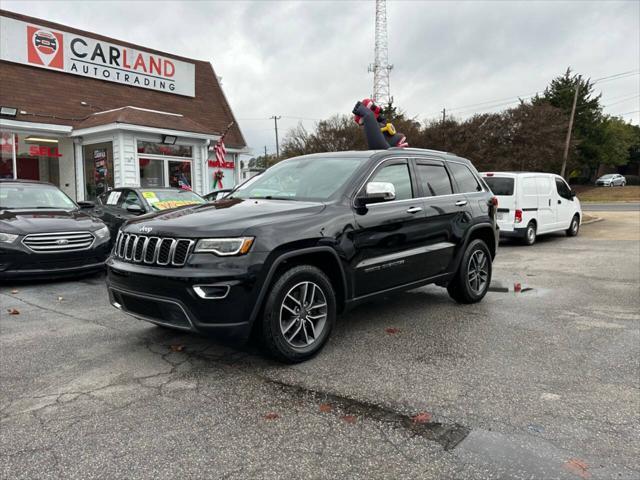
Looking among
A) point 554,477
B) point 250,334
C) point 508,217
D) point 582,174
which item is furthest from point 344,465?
point 582,174

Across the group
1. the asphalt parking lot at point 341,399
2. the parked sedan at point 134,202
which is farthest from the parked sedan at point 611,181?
the asphalt parking lot at point 341,399

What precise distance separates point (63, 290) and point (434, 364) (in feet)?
18.0

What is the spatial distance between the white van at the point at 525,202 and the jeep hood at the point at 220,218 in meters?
8.99

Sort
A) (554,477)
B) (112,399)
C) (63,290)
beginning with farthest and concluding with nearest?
(63,290) → (112,399) → (554,477)

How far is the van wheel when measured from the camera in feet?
40.8

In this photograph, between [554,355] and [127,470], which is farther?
[554,355]

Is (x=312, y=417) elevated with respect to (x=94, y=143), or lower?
lower

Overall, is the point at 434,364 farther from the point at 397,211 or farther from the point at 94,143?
the point at 94,143

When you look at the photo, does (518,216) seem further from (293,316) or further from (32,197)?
(32,197)

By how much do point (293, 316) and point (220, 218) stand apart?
3.17 feet

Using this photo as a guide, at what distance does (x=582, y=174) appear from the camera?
58406 millimetres

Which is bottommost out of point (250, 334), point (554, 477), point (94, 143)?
point (554, 477)

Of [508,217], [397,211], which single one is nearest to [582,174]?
[508,217]

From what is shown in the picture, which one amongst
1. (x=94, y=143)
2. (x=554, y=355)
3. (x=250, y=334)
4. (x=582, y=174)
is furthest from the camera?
(x=582, y=174)
